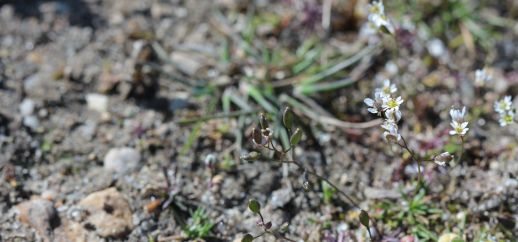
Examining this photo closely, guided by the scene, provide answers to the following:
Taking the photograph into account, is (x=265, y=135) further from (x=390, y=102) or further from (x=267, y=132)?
(x=390, y=102)

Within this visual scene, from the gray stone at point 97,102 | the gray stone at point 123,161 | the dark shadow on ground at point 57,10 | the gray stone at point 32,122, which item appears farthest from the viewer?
the dark shadow on ground at point 57,10

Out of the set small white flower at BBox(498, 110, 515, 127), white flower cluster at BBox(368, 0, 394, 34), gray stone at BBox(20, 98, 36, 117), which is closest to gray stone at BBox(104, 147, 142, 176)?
gray stone at BBox(20, 98, 36, 117)

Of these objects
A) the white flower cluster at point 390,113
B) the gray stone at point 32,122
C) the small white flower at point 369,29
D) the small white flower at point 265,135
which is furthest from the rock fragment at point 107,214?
the small white flower at point 369,29

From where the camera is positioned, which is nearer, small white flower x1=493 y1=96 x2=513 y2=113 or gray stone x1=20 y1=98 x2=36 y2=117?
small white flower x1=493 y1=96 x2=513 y2=113

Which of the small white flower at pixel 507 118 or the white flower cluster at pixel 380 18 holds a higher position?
the white flower cluster at pixel 380 18

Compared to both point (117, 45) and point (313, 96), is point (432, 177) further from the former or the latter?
point (117, 45)

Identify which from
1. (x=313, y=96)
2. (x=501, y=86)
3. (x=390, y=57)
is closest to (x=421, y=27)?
(x=390, y=57)

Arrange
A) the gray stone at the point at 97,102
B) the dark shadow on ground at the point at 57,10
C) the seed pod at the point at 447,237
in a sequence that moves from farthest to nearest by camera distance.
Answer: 1. the dark shadow on ground at the point at 57,10
2. the gray stone at the point at 97,102
3. the seed pod at the point at 447,237

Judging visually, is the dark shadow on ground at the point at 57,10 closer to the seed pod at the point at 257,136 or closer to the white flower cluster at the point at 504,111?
the seed pod at the point at 257,136

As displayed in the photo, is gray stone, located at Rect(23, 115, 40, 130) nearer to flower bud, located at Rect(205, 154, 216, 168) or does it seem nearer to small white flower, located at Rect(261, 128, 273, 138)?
flower bud, located at Rect(205, 154, 216, 168)
